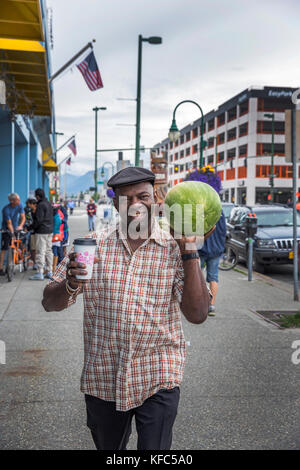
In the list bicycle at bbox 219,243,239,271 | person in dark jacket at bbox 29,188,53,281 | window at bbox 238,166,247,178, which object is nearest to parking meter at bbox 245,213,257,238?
bicycle at bbox 219,243,239,271

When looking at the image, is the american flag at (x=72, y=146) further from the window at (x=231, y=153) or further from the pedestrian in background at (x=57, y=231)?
the window at (x=231, y=153)

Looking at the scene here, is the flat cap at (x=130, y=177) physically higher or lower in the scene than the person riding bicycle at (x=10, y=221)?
higher

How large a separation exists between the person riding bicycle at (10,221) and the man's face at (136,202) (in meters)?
9.46

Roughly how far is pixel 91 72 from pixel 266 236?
6395 mm

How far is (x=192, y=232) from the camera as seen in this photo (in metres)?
2.28

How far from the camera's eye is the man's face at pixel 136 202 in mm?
2336

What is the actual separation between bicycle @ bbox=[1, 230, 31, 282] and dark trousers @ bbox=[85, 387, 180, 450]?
8.83 meters

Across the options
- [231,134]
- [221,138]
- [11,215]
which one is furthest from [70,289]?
[221,138]

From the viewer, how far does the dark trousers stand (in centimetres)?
230

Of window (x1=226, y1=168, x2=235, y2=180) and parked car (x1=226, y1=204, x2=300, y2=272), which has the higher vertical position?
window (x1=226, y1=168, x2=235, y2=180)

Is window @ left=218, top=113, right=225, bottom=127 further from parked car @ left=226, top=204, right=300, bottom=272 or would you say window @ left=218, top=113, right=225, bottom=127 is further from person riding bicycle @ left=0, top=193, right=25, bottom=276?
person riding bicycle @ left=0, top=193, right=25, bottom=276

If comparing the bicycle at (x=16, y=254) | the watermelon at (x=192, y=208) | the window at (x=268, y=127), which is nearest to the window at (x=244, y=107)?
the window at (x=268, y=127)

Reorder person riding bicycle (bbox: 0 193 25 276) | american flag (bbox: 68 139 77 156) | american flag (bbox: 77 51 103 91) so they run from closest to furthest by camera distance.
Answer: person riding bicycle (bbox: 0 193 25 276) < american flag (bbox: 77 51 103 91) < american flag (bbox: 68 139 77 156)

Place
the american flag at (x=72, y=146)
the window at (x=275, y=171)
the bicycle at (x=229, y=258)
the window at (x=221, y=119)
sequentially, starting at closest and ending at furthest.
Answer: the bicycle at (x=229, y=258) < the american flag at (x=72, y=146) < the window at (x=275, y=171) < the window at (x=221, y=119)
